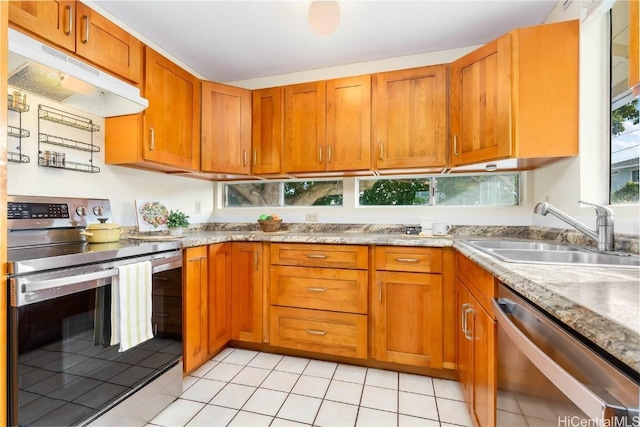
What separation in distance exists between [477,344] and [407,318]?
641 mm

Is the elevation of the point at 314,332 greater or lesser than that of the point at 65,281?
lesser

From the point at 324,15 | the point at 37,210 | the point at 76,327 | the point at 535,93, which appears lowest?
the point at 76,327

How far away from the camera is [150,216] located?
2.12 meters

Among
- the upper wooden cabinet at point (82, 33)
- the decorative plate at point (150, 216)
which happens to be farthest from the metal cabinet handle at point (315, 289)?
the upper wooden cabinet at point (82, 33)

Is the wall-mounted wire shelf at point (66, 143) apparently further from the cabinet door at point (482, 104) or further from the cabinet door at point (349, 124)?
the cabinet door at point (482, 104)

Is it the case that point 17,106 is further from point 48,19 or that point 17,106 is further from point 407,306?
point 407,306

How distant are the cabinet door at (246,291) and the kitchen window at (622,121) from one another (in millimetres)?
2182

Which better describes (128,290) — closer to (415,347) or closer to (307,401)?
(307,401)

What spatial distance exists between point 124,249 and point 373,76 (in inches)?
81.1

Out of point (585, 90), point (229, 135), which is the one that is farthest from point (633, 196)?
point (229, 135)

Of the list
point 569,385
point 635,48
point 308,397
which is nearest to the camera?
point 569,385

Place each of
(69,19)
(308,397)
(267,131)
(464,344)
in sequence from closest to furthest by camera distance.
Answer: (69,19) < (464,344) < (308,397) < (267,131)

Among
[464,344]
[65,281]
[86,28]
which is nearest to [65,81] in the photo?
[86,28]

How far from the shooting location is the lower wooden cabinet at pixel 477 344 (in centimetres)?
113
